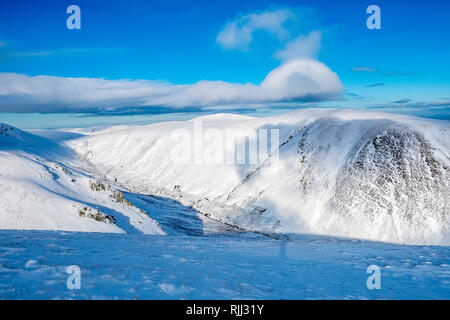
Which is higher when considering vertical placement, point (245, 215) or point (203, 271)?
point (203, 271)

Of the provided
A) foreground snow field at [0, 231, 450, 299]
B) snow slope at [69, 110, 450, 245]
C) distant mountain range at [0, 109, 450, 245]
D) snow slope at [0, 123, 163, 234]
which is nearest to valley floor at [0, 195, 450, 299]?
foreground snow field at [0, 231, 450, 299]

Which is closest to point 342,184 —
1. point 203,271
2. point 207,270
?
point 207,270

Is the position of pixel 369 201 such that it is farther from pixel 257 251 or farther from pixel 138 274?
pixel 138 274

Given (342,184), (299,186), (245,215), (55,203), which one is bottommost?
(245,215)

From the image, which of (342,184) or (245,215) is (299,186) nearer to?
(342,184)

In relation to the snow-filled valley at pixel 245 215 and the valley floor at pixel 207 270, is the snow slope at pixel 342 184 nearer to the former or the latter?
the snow-filled valley at pixel 245 215

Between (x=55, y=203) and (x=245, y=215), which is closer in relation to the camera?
(x=55, y=203)

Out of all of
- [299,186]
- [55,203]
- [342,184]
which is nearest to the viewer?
[55,203]
